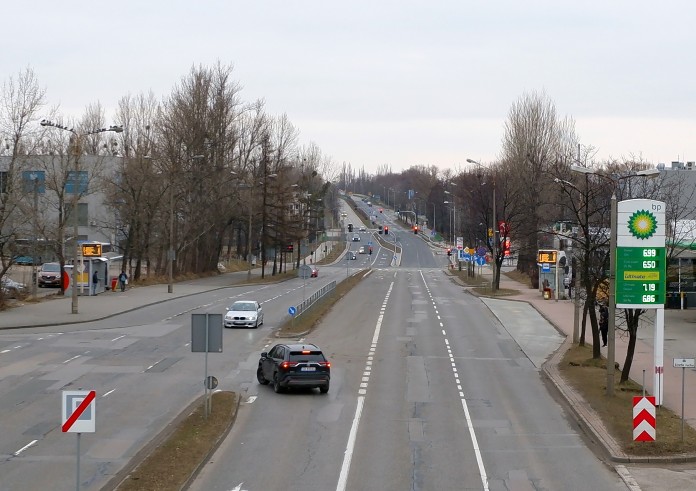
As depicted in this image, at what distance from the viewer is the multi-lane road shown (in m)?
17.3

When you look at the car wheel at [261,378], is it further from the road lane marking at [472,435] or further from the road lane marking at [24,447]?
the road lane marking at [24,447]

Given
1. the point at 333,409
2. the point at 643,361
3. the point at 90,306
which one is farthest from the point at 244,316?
the point at 333,409

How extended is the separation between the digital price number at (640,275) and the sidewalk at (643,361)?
300cm

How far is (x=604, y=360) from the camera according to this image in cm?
3331

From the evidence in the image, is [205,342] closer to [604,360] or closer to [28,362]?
[28,362]

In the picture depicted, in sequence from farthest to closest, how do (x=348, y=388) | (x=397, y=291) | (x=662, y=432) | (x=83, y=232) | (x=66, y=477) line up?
1. (x=83, y=232)
2. (x=397, y=291)
3. (x=348, y=388)
4. (x=662, y=432)
5. (x=66, y=477)

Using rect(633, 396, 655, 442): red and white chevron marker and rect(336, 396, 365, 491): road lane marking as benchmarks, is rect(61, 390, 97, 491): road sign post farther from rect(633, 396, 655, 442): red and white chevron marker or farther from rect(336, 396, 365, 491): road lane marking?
rect(633, 396, 655, 442): red and white chevron marker

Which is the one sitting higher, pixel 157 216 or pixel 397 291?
pixel 157 216

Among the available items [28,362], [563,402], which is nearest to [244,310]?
[28,362]

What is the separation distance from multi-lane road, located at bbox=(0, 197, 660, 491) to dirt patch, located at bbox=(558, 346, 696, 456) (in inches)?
38.4

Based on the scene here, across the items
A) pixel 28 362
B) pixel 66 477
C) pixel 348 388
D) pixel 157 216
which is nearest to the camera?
pixel 66 477

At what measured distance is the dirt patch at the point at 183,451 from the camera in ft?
51.7

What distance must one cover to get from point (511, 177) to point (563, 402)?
72.1m

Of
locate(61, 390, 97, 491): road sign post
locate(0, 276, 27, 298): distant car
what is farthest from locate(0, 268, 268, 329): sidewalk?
locate(61, 390, 97, 491): road sign post
